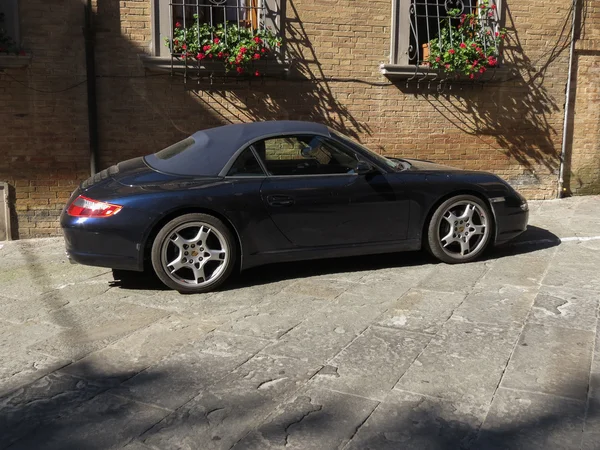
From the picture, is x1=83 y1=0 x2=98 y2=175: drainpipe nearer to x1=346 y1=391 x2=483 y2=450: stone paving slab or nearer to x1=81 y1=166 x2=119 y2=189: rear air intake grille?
x1=81 y1=166 x2=119 y2=189: rear air intake grille

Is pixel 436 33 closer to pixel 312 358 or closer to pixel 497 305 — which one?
pixel 497 305

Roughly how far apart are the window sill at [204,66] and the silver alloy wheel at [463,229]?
11.9ft

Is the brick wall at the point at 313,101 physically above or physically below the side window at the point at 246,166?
above

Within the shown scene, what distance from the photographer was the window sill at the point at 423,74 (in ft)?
30.9

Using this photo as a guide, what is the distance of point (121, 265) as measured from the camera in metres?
5.63

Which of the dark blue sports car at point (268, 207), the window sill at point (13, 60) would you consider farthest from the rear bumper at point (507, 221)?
the window sill at point (13, 60)

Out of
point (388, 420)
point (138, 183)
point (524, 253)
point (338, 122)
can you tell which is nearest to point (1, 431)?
point (388, 420)

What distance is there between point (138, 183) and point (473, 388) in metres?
3.26

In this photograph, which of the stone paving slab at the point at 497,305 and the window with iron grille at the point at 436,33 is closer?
the stone paving slab at the point at 497,305

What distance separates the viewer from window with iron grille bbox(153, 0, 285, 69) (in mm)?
8586

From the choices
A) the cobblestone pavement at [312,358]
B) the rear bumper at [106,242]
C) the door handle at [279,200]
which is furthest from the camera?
the door handle at [279,200]

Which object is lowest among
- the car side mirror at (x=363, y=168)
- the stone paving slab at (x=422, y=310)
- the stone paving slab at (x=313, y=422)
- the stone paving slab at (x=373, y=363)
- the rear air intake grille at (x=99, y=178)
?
the stone paving slab at (x=313, y=422)

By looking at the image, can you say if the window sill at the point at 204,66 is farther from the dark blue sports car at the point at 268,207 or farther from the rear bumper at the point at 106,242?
the rear bumper at the point at 106,242

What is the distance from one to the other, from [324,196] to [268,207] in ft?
1.69
